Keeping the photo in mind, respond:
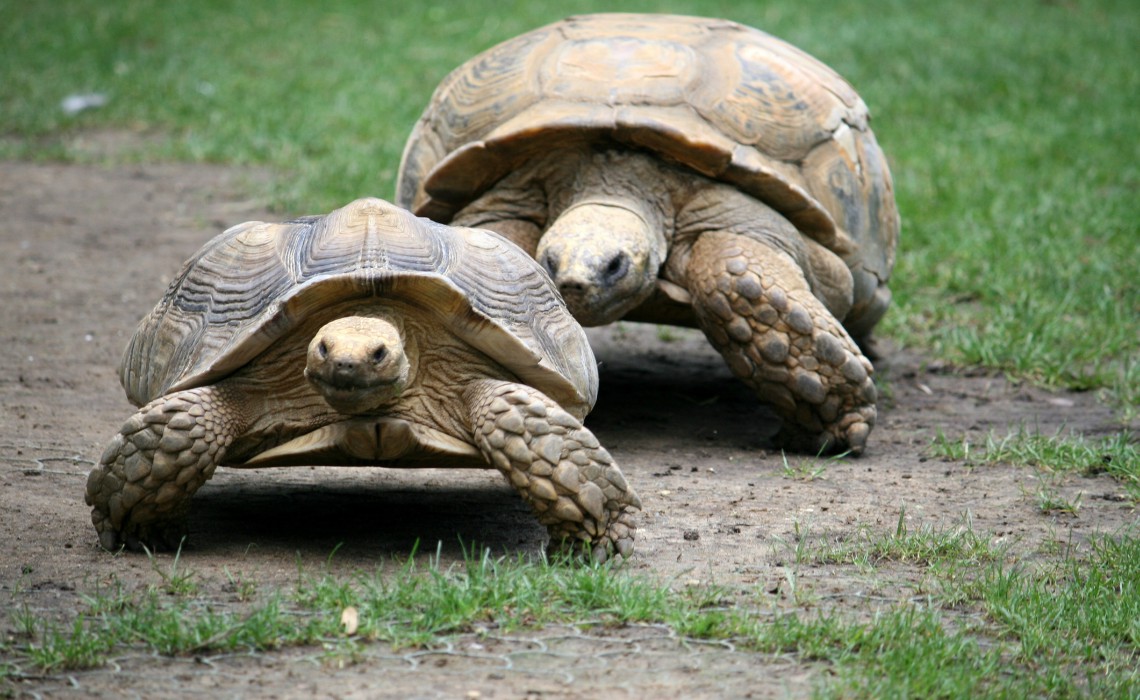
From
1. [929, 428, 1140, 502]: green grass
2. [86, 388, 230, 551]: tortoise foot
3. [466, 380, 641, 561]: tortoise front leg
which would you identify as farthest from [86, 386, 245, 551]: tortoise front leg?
[929, 428, 1140, 502]: green grass

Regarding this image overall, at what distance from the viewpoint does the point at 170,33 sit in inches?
473

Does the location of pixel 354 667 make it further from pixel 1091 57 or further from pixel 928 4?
pixel 928 4

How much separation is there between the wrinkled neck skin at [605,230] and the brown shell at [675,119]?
0.31 ft

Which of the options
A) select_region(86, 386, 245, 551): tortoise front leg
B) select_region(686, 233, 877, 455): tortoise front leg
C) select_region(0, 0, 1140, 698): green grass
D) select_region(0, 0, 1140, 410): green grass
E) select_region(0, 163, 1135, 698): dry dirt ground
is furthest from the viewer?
select_region(0, 0, 1140, 410): green grass

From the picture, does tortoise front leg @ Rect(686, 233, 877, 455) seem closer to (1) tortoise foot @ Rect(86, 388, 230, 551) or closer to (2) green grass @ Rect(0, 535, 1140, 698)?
(2) green grass @ Rect(0, 535, 1140, 698)

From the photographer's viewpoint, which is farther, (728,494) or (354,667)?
(728,494)

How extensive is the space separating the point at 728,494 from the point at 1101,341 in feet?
8.03

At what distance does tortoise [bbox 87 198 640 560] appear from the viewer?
10.3 feet

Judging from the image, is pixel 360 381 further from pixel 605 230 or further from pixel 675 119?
pixel 675 119

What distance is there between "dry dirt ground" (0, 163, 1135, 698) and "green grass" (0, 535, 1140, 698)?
54 millimetres

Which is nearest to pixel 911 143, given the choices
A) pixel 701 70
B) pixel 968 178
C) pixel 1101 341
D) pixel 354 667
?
pixel 968 178

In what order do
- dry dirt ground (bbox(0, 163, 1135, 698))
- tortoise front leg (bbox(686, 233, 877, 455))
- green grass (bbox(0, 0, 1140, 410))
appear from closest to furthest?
dry dirt ground (bbox(0, 163, 1135, 698)), tortoise front leg (bbox(686, 233, 877, 455)), green grass (bbox(0, 0, 1140, 410))

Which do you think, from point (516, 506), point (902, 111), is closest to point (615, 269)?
point (516, 506)

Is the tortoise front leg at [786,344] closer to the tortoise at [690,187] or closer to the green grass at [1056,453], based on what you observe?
the tortoise at [690,187]
